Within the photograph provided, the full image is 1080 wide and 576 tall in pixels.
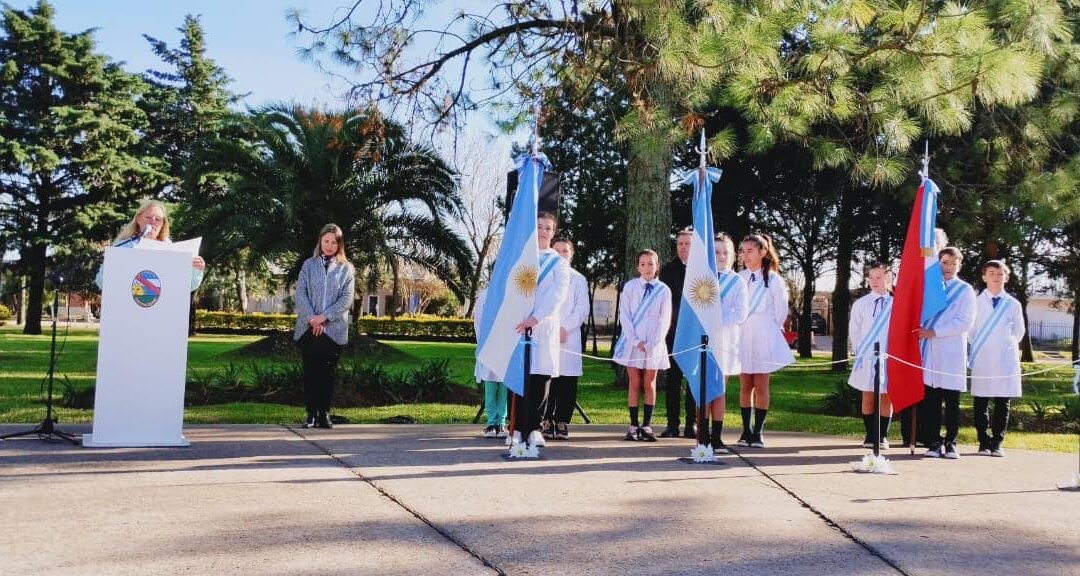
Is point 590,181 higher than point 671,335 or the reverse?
higher

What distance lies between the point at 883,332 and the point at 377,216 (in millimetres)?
15388

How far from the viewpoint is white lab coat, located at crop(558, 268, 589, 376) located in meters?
8.85

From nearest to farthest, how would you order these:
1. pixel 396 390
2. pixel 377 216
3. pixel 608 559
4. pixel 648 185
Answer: pixel 608 559 → pixel 396 390 → pixel 648 185 → pixel 377 216

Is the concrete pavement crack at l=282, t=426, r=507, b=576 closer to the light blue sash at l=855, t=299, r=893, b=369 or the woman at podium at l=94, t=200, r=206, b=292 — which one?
the woman at podium at l=94, t=200, r=206, b=292

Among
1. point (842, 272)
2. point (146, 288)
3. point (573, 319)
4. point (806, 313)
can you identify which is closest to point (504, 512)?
point (146, 288)

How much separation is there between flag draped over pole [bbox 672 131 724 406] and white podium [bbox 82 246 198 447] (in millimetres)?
4097

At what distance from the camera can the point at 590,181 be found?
95.0ft

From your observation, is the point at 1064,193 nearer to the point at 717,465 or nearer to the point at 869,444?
the point at 869,444

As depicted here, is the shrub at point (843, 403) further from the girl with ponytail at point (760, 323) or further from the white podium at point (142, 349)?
the white podium at point (142, 349)

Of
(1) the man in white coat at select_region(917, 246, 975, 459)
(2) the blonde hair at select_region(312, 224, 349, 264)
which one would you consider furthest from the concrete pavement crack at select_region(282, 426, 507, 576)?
(1) the man in white coat at select_region(917, 246, 975, 459)

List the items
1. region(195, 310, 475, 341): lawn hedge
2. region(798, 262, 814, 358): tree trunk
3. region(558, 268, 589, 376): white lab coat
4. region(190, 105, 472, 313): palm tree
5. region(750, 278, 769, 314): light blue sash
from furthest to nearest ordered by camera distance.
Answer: region(195, 310, 475, 341): lawn hedge, region(798, 262, 814, 358): tree trunk, region(190, 105, 472, 313): palm tree, region(558, 268, 589, 376): white lab coat, region(750, 278, 769, 314): light blue sash

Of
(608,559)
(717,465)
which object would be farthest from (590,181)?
(608,559)

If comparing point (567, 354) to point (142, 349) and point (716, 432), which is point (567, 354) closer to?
point (716, 432)

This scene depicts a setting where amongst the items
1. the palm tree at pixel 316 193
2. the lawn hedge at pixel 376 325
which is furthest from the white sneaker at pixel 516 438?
the lawn hedge at pixel 376 325
